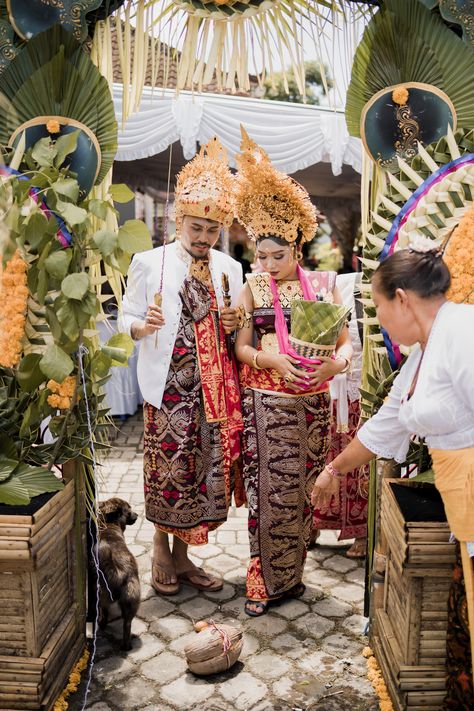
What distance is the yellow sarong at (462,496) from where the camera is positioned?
6.56 feet

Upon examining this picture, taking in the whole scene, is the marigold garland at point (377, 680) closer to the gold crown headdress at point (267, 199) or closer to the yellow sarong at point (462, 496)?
the yellow sarong at point (462, 496)

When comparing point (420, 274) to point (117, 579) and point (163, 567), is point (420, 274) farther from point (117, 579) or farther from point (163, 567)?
point (163, 567)

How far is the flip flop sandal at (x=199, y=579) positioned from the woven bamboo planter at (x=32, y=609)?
3.50 ft

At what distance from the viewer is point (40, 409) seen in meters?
2.74

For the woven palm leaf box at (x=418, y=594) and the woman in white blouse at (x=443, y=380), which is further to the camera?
the woven palm leaf box at (x=418, y=594)

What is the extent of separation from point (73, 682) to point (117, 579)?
45 cm

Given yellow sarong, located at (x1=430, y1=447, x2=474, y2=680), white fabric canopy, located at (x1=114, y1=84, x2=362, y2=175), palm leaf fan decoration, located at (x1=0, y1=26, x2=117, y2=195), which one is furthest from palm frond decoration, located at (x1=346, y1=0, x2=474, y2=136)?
white fabric canopy, located at (x1=114, y1=84, x2=362, y2=175)

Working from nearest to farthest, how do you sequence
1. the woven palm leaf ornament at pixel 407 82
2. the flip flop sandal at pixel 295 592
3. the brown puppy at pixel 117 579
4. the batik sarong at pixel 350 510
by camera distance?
the woven palm leaf ornament at pixel 407 82, the brown puppy at pixel 117 579, the flip flop sandal at pixel 295 592, the batik sarong at pixel 350 510

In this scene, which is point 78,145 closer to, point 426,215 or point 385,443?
point 426,215

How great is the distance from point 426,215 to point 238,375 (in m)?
1.40

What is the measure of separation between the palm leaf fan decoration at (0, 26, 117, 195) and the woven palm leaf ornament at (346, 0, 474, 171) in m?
1.15

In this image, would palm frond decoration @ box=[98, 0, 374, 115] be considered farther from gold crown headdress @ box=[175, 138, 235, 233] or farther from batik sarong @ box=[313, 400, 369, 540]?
batik sarong @ box=[313, 400, 369, 540]

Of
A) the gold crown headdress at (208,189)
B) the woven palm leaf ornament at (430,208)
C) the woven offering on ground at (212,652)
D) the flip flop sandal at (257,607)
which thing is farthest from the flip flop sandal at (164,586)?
the gold crown headdress at (208,189)

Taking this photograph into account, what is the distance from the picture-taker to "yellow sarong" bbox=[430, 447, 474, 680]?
6.56 ft
